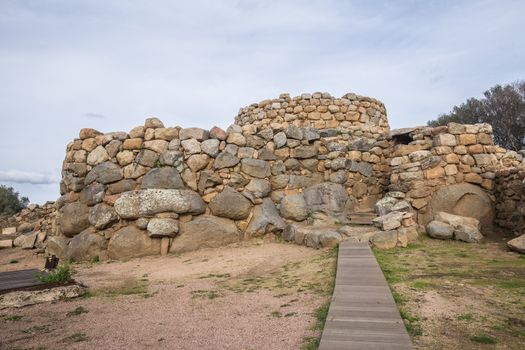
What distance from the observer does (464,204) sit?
8586 millimetres

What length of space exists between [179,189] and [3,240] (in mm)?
8190

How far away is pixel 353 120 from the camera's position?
12.9m

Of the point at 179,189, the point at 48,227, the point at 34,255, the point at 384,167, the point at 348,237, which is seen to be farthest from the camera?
the point at 48,227

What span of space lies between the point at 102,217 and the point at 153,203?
137cm

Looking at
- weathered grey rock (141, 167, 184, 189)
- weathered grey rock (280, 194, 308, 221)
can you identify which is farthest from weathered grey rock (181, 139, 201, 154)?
weathered grey rock (280, 194, 308, 221)

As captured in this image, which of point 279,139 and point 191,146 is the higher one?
point 279,139

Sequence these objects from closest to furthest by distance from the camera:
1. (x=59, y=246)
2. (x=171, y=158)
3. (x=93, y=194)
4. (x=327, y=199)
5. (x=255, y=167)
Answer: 1. (x=59, y=246)
2. (x=93, y=194)
3. (x=171, y=158)
4. (x=255, y=167)
5. (x=327, y=199)

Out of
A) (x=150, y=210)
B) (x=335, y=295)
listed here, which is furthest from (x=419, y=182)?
(x=150, y=210)

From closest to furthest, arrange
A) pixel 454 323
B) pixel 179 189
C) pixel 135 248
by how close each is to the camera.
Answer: pixel 454 323, pixel 135 248, pixel 179 189

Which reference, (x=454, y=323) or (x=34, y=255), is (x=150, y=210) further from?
(x=454, y=323)

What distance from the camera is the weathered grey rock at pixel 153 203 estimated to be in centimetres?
873

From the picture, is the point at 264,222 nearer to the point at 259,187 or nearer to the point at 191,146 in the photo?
the point at 259,187

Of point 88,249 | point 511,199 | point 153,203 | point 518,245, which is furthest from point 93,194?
point 511,199

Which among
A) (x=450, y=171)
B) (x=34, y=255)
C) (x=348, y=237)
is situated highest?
(x=450, y=171)
